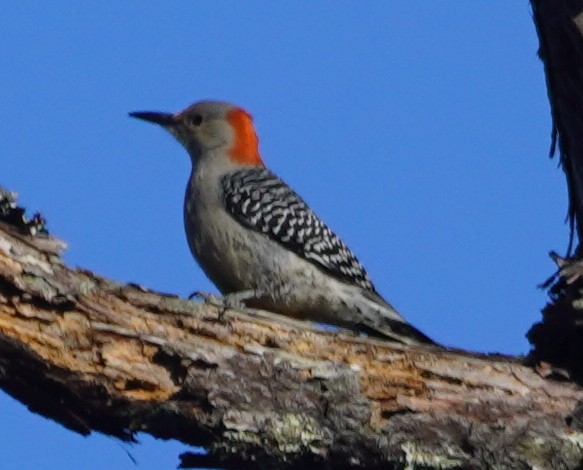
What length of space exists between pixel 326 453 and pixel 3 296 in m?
1.35

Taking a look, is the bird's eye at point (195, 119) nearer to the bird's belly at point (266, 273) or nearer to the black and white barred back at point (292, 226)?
the black and white barred back at point (292, 226)

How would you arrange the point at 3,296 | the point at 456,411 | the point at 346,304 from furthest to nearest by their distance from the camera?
the point at 346,304, the point at 456,411, the point at 3,296

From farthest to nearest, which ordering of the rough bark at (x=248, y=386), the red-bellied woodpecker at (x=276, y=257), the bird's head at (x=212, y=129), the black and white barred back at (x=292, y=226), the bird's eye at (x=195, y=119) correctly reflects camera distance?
the bird's eye at (x=195, y=119), the bird's head at (x=212, y=129), the black and white barred back at (x=292, y=226), the red-bellied woodpecker at (x=276, y=257), the rough bark at (x=248, y=386)

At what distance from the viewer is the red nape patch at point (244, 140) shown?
28.9 ft

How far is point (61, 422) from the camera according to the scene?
4859 millimetres

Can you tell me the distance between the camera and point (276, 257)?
24.3 feet

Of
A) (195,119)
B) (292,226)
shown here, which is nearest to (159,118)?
(195,119)

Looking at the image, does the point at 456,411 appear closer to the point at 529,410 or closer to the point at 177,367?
the point at 529,410

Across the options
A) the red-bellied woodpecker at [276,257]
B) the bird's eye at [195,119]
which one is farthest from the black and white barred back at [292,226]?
the bird's eye at [195,119]

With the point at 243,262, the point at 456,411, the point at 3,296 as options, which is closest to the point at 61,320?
the point at 3,296

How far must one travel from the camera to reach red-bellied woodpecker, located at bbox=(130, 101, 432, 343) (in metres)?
7.27

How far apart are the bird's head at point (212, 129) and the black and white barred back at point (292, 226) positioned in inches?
28.4

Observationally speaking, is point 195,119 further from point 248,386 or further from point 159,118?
point 248,386

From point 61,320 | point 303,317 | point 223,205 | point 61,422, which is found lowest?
point 61,422
